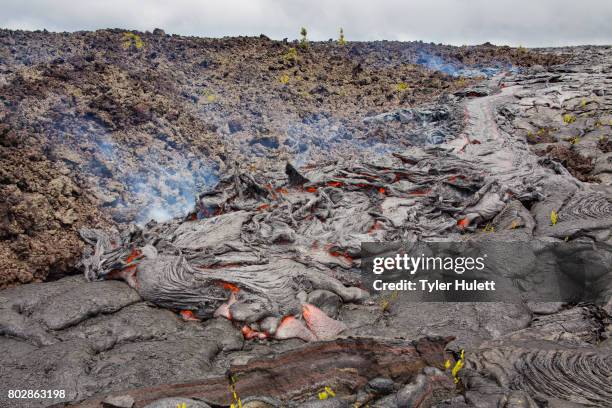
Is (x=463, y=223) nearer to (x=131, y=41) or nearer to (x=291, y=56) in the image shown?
(x=291, y=56)

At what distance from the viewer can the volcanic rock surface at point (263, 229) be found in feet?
15.8

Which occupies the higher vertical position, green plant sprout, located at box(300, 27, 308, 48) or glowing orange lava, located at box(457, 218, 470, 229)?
green plant sprout, located at box(300, 27, 308, 48)

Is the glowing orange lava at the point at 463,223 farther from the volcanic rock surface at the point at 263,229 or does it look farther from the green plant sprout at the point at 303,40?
the green plant sprout at the point at 303,40

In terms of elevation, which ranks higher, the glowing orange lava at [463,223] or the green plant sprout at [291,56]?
the green plant sprout at [291,56]

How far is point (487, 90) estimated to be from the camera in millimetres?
23484

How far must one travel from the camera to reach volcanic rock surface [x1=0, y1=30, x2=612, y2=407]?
15.8ft

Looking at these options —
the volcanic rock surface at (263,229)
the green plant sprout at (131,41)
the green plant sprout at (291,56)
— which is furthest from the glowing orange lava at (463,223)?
the green plant sprout at (131,41)

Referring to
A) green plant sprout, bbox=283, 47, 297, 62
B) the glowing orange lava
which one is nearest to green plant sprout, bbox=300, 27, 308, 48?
green plant sprout, bbox=283, 47, 297, 62

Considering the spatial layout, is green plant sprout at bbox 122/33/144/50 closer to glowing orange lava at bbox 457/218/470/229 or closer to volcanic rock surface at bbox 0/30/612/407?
volcanic rock surface at bbox 0/30/612/407

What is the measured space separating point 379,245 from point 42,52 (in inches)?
759

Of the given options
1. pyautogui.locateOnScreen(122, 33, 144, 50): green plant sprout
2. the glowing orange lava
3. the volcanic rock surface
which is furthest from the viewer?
pyautogui.locateOnScreen(122, 33, 144, 50): green plant sprout

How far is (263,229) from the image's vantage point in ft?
29.1

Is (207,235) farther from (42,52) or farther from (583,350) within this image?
(42,52)

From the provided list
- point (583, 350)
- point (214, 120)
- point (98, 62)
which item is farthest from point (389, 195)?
point (98, 62)
